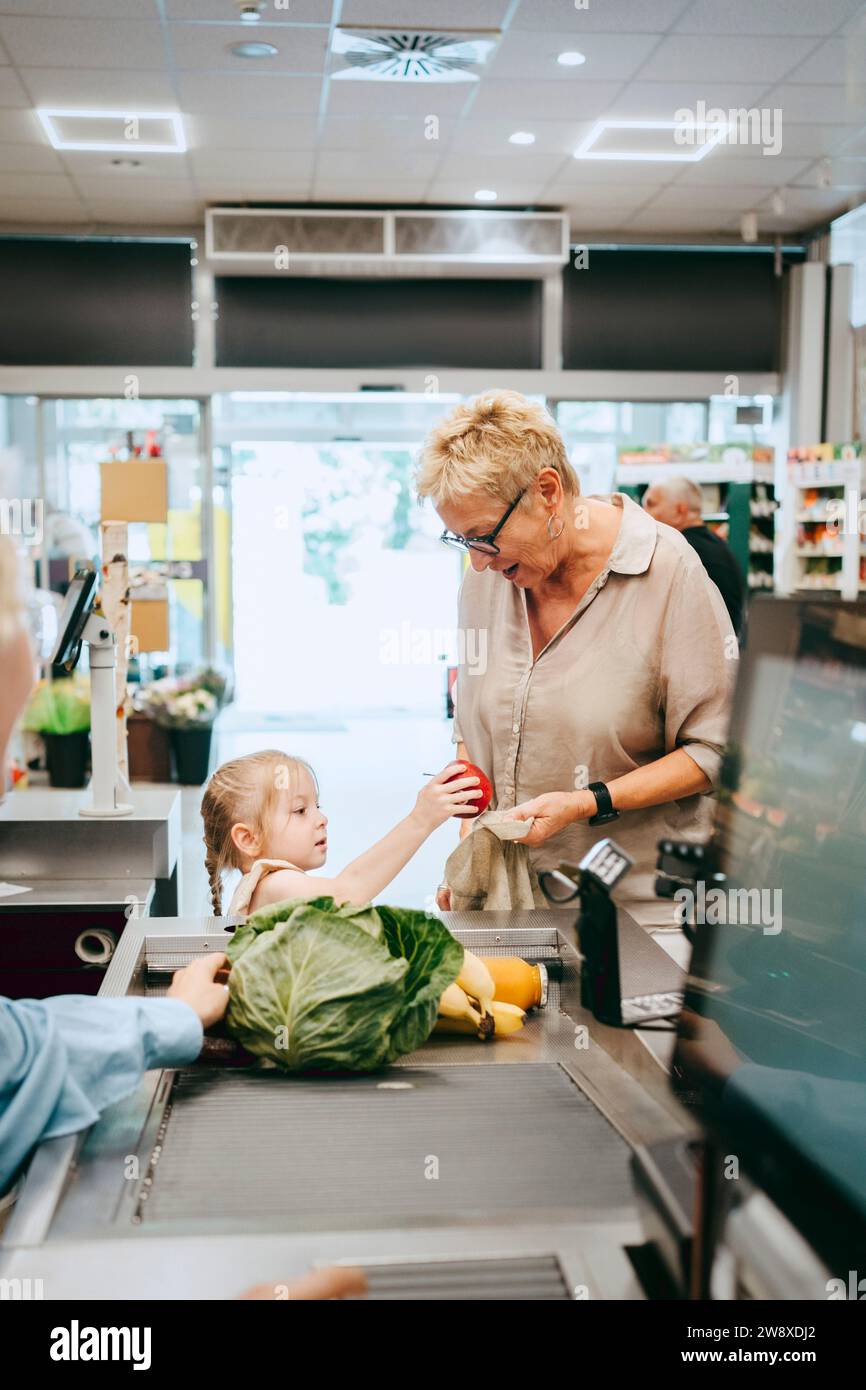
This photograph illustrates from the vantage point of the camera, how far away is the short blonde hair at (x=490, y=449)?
2033 millimetres

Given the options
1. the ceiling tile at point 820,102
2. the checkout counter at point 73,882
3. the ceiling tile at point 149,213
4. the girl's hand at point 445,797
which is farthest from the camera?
the ceiling tile at point 149,213

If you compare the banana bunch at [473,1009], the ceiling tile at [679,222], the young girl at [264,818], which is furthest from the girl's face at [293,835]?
the ceiling tile at [679,222]

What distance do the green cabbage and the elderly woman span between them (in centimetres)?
64

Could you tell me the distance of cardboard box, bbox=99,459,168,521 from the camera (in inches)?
275

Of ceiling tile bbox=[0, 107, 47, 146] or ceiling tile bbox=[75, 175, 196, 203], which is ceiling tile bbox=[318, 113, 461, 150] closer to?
ceiling tile bbox=[75, 175, 196, 203]

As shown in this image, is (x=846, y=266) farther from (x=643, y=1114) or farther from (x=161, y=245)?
(x=643, y=1114)

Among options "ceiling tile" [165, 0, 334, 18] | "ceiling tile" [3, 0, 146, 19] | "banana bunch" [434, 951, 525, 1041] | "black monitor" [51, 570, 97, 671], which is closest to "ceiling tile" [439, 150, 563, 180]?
"ceiling tile" [165, 0, 334, 18]

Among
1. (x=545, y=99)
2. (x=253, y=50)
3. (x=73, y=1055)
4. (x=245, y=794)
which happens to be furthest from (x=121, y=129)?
(x=73, y=1055)

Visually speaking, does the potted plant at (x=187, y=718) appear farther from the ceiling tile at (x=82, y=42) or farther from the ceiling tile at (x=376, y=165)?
the ceiling tile at (x=82, y=42)

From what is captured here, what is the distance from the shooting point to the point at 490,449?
203cm

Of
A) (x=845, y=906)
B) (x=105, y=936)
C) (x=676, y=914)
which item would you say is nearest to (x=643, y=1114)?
(x=845, y=906)

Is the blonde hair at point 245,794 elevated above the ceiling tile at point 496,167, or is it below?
below

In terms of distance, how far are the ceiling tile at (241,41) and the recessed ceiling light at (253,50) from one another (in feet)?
0.08

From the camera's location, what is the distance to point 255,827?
2.12 m
